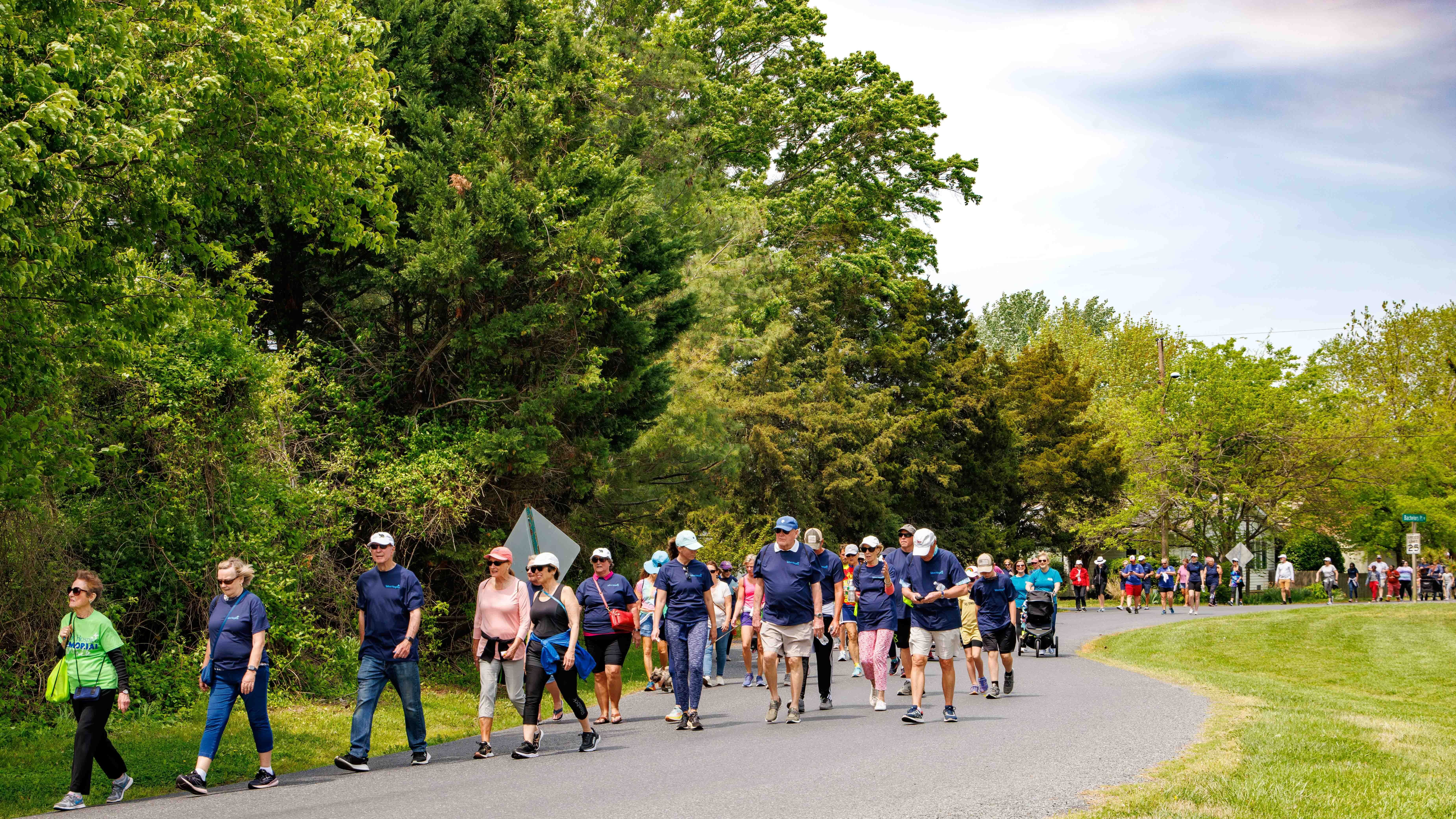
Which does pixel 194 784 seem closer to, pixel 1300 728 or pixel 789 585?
pixel 789 585

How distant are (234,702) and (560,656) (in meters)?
2.75

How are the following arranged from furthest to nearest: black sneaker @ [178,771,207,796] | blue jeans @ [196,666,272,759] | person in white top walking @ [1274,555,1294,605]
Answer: person in white top walking @ [1274,555,1294,605] < blue jeans @ [196,666,272,759] < black sneaker @ [178,771,207,796]

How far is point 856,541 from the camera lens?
40.1 meters

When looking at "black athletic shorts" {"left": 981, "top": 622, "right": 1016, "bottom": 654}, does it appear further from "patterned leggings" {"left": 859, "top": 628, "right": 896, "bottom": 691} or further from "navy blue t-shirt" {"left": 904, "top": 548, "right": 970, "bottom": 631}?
"navy blue t-shirt" {"left": 904, "top": 548, "right": 970, "bottom": 631}

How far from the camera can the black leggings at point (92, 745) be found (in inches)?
346

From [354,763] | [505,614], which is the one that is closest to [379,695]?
[354,763]

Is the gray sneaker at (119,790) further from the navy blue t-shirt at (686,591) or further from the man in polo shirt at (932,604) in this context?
the man in polo shirt at (932,604)

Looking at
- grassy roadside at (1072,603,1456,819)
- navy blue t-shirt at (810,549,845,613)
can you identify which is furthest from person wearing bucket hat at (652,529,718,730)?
grassy roadside at (1072,603,1456,819)

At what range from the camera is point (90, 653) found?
29.6ft

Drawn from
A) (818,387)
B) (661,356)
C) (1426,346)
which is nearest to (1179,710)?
(661,356)

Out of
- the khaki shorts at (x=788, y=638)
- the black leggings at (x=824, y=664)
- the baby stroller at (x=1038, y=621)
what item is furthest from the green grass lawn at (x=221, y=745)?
the baby stroller at (x=1038, y=621)

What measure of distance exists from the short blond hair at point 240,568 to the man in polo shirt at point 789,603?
4799 millimetres

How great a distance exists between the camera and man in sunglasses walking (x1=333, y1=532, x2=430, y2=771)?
10.1 metres

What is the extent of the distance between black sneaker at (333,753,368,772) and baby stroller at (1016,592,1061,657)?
14.4 meters
